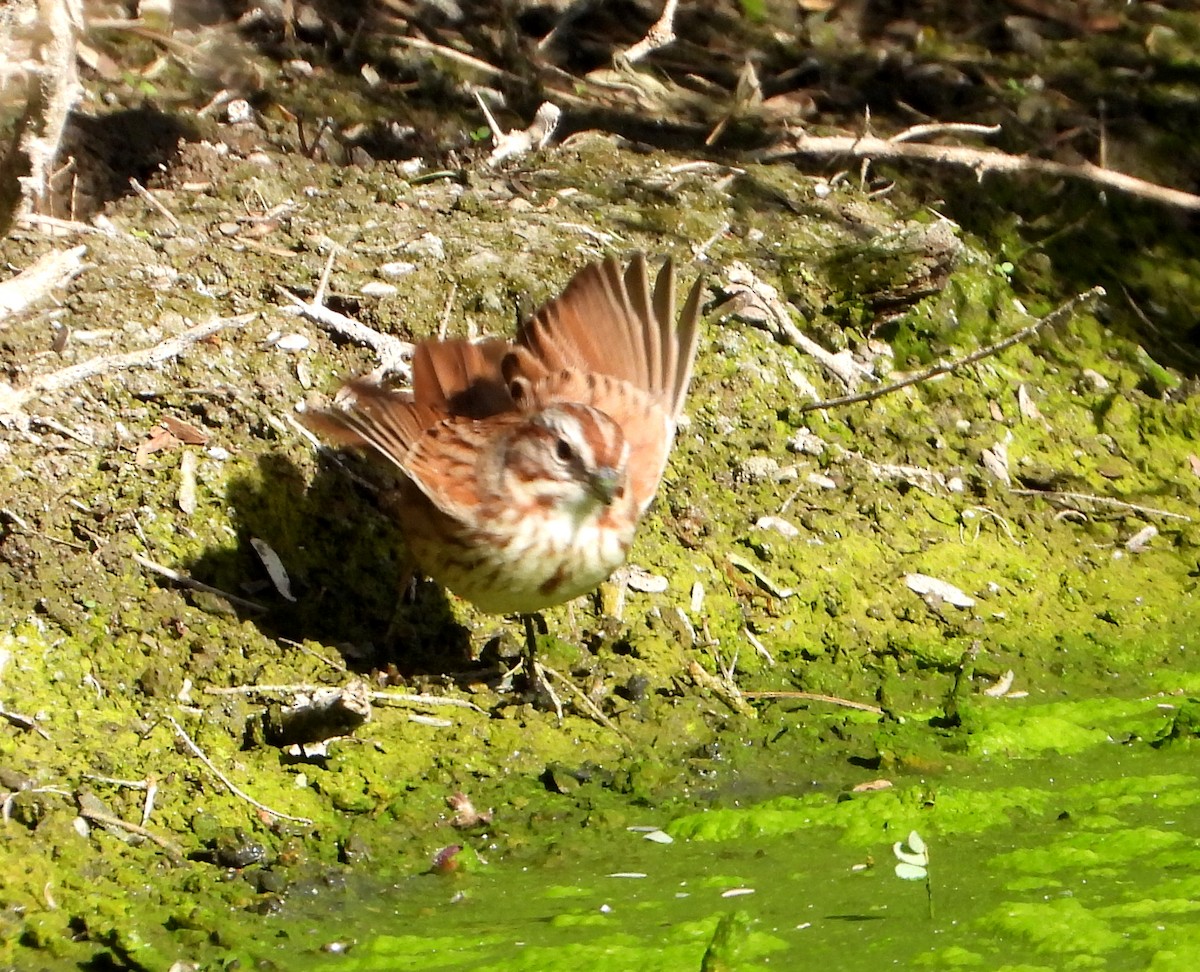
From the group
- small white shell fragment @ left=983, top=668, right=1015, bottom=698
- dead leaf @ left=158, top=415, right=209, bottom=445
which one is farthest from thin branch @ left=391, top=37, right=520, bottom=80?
small white shell fragment @ left=983, top=668, right=1015, bottom=698

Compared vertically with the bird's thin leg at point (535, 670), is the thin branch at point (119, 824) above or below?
above

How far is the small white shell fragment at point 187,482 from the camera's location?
4.79 metres

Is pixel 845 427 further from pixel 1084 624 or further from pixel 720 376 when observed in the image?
pixel 1084 624

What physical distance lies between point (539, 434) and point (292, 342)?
1166 mm

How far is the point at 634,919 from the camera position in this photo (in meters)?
3.68

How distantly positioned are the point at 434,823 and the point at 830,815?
3.45 feet

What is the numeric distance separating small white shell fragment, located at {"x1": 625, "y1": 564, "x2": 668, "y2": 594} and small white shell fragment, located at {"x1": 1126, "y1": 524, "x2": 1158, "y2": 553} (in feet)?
6.18

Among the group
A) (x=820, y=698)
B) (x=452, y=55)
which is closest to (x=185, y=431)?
(x=820, y=698)

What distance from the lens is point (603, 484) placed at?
458 centimetres

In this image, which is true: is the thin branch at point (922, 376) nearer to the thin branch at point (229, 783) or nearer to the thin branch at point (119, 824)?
the thin branch at point (229, 783)

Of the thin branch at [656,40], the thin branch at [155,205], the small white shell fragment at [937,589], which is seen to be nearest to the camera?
the small white shell fragment at [937,589]

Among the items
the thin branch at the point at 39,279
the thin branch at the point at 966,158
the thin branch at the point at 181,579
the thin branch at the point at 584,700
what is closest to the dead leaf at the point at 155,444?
the thin branch at the point at 181,579

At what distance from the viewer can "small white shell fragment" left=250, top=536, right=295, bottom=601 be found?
15.8ft

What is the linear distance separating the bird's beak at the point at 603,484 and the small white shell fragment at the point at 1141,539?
7.72ft
